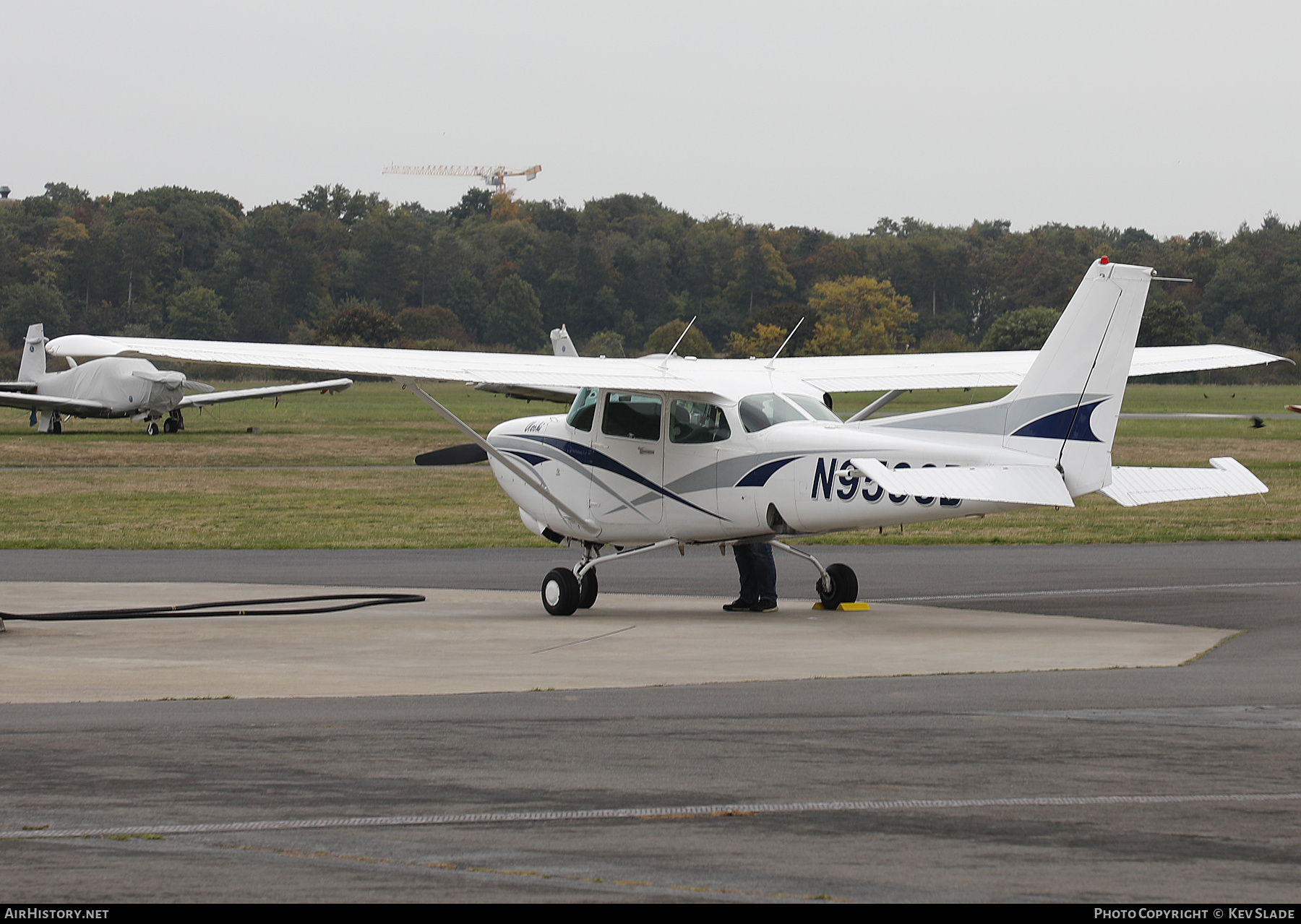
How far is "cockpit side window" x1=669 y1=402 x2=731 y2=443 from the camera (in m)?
14.5

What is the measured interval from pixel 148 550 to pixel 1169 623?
45.1 ft

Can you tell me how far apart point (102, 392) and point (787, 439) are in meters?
45.2

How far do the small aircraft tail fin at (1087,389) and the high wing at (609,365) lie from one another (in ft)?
7.94

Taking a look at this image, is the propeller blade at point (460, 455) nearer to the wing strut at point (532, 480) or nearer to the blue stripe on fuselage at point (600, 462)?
the wing strut at point (532, 480)

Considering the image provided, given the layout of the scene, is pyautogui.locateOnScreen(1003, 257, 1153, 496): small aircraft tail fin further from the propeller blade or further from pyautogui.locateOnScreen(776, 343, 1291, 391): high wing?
the propeller blade

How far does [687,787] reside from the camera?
7191 millimetres

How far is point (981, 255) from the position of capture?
150 metres

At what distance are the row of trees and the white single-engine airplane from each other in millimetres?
114473

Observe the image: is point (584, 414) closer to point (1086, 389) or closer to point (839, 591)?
point (839, 591)

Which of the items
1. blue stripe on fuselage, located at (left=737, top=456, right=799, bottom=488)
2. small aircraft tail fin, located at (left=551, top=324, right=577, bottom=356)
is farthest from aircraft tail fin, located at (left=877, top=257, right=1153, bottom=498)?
small aircraft tail fin, located at (left=551, top=324, right=577, bottom=356)

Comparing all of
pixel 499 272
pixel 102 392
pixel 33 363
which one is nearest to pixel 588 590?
pixel 102 392

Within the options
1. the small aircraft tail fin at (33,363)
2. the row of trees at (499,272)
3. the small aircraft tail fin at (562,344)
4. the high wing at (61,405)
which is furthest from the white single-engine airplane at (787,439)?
the row of trees at (499,272)
